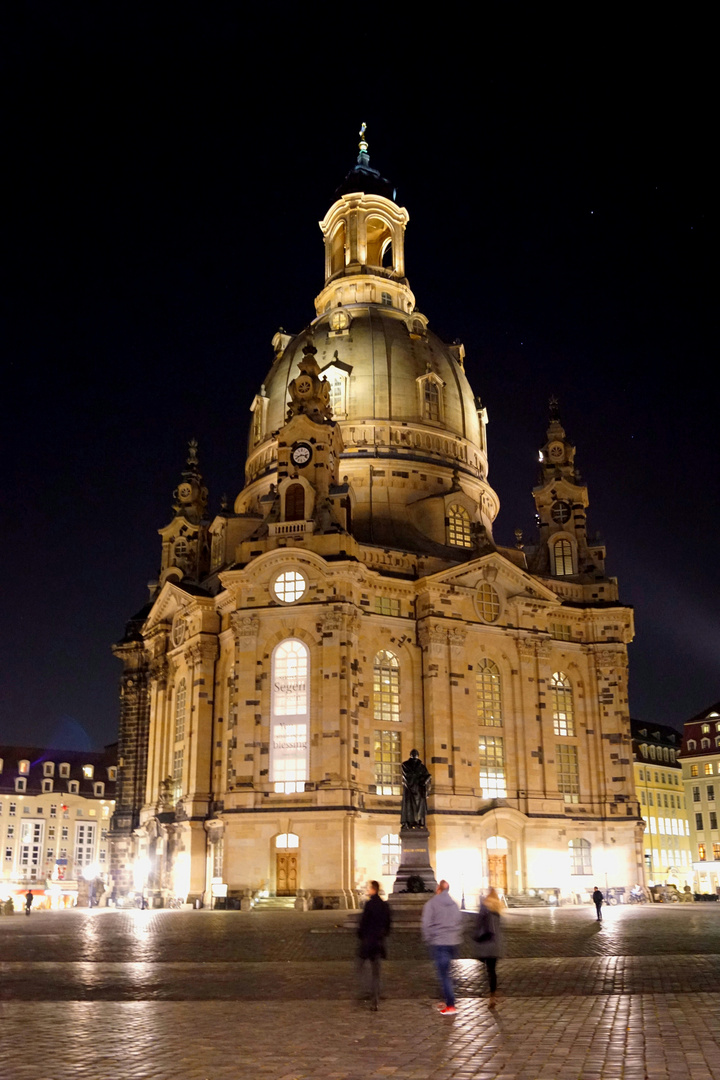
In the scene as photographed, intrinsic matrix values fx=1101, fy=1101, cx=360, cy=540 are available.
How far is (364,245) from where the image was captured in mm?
88062

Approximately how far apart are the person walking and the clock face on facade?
163 feet

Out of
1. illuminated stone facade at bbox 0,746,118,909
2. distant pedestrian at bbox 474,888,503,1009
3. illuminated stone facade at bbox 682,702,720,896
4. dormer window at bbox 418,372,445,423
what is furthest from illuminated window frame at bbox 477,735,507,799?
illuminated stone facade at bbox 0,746,118,909

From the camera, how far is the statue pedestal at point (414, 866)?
132 feet

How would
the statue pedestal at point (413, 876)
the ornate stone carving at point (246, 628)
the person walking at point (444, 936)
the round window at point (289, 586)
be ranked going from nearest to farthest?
the person walking at point (444, 936), the statue pedestal at point (413, 876), the ornate stone carving at point (246, 628), the round window at point (289, 586)

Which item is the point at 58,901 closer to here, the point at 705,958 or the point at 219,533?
the point at 219,533

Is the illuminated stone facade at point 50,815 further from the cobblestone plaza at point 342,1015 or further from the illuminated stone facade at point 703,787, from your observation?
the cobblestone plaza at point 342,1015

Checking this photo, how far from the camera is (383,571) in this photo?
64.4 m

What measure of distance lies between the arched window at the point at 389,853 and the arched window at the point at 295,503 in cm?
1856

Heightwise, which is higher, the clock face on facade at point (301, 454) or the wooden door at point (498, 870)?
the clock face on facade at point (301, 454)

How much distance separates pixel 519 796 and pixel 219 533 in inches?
1029

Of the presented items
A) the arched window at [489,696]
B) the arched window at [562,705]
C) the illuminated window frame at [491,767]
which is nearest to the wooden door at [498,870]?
the illuminated window frame at [491,767]

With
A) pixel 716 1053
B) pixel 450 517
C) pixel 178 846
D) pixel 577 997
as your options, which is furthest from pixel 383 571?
pixel 716 1053

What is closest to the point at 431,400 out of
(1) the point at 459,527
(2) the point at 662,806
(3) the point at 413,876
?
(1) the point at 459,527

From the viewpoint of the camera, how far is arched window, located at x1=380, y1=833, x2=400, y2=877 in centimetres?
5928
